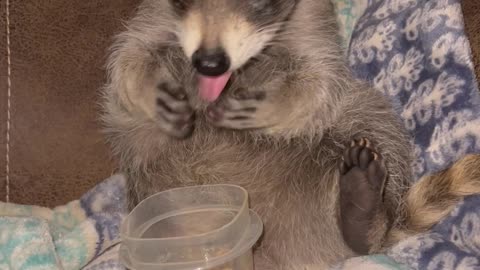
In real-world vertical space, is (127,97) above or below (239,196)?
above

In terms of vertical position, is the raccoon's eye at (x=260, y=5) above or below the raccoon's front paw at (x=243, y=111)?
above

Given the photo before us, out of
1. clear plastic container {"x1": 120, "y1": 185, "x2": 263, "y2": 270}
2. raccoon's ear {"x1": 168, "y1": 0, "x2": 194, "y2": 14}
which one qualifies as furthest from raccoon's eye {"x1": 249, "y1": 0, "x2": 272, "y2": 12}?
clear plastic container {"x1": 120, "y1": 185, "x2": 263, "y2": 270}

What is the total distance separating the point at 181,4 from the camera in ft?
6.17

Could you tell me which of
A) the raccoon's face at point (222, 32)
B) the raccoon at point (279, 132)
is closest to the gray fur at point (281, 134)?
the raccoon at point (279, 132)

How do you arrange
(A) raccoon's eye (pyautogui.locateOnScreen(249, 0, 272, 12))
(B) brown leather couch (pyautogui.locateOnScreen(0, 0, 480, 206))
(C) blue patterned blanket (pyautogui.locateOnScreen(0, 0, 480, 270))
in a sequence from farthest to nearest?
(B) brown leather couch (pyautogui.locateOnScreen(0, 0, 480, 206))
(C) blue patterned blanket (pyautogui.locateOnScreen(0, 0, 480, 270))
(A) raccoon's eye (pyautogui.locateOnScreen(249, 0, 272, 12))

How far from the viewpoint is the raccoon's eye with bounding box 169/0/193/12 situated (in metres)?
1.83

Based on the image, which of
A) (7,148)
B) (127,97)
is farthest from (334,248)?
(7,148)

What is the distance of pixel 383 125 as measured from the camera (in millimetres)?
2123

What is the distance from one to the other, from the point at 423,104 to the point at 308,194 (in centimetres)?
44

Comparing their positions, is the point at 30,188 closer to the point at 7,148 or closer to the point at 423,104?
the point at 7,148

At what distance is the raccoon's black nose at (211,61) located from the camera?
5.49 ft

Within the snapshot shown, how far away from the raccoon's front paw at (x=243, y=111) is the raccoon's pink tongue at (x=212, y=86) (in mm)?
24

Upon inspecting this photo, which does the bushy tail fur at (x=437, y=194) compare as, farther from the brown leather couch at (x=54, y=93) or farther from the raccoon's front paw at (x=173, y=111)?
the brown leather couch at (x=54, y=93)

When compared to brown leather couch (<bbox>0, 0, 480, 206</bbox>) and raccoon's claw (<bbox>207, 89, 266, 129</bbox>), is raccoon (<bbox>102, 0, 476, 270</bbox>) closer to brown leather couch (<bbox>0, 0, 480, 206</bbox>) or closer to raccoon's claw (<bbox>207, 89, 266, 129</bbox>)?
raccoon's claw (<bbox>207, 89, 266, 129</bbox>)
